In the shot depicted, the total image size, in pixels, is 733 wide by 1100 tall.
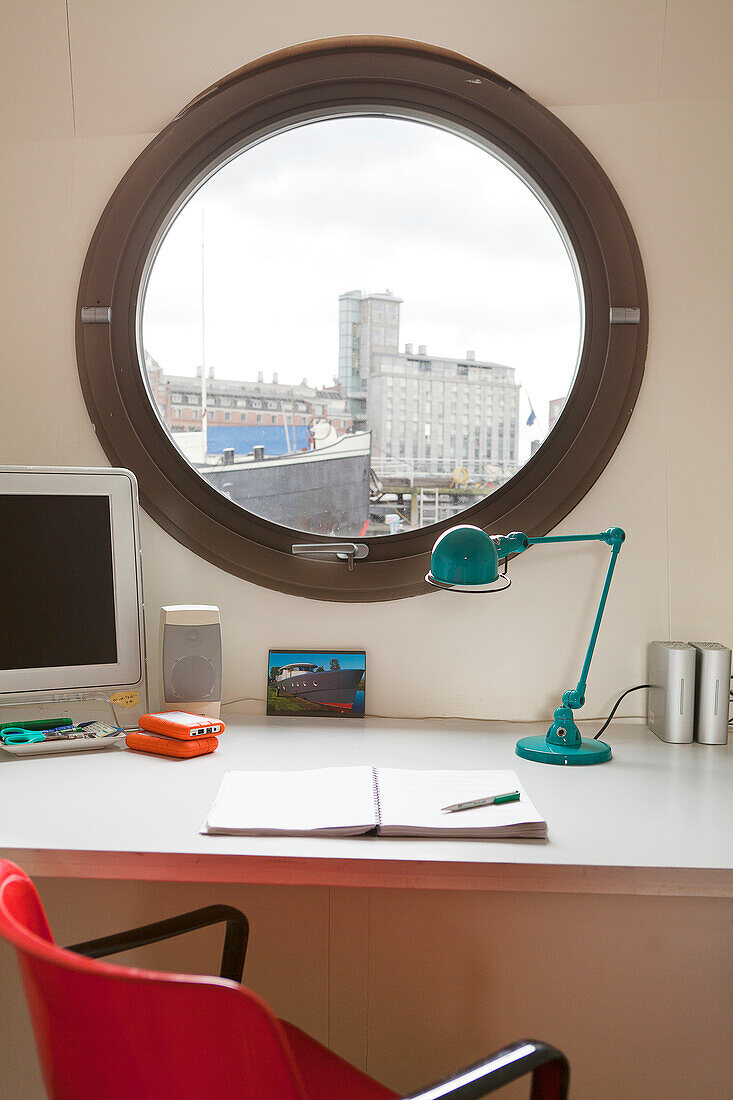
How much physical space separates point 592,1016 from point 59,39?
2270 millimetres

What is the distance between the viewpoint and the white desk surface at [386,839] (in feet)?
3.33

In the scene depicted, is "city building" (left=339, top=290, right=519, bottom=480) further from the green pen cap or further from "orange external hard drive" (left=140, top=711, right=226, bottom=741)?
the green pen cap

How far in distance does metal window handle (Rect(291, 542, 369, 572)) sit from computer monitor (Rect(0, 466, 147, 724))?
0.34m

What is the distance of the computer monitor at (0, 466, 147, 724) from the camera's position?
1524mm

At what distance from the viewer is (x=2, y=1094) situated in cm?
161

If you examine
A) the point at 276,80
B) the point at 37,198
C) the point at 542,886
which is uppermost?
the point at 276,80

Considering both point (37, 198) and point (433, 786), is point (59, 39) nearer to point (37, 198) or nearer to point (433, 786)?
point (37, 198)

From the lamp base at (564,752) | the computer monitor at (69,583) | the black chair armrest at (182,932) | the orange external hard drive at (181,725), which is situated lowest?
the black chair armrest at (182,932)

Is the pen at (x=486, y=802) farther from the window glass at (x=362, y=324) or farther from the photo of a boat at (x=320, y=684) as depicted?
the window glass at (x=362, y=324)

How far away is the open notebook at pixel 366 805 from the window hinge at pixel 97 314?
1.03 metres

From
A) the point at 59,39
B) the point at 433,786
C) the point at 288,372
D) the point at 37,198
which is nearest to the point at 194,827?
the point at 433,786

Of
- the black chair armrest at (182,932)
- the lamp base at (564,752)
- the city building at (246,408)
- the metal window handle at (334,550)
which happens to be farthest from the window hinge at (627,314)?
the black chair armrest at (182,932)

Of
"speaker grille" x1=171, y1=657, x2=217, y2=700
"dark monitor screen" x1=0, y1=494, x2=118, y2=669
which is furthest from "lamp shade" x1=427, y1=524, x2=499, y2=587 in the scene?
"dark monitor screen" x1=0, y1=494, x2=118, y2=669

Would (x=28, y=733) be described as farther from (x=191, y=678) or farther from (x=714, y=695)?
(x=714, y=695)
